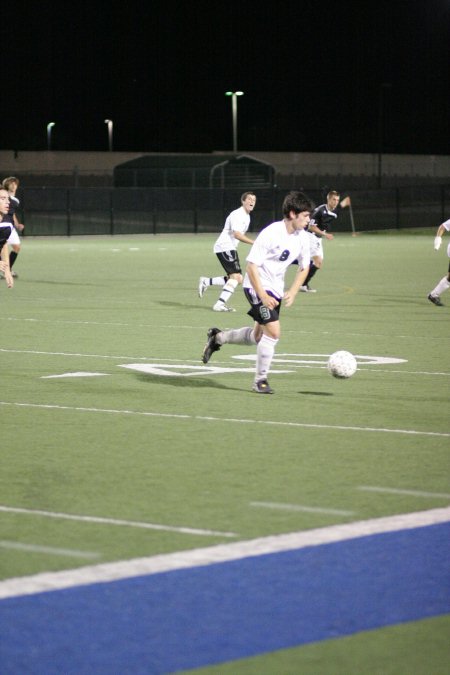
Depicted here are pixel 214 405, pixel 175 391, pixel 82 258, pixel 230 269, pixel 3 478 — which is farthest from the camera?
pixel 82 258

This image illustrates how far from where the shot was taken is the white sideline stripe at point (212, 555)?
602 centimetres

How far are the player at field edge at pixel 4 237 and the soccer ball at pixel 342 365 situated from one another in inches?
240

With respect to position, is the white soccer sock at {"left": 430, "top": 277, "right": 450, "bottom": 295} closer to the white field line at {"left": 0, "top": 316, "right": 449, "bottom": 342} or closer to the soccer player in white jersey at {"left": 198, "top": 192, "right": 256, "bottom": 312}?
the soccer player in white jersey at {"left": 198, "top": 192, "right": 256, "bottom": 312}

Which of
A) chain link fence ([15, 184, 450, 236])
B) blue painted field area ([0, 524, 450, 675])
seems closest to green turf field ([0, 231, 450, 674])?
blue painted field area ([0, 524, 450, 675])

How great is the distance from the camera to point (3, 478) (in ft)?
28.0

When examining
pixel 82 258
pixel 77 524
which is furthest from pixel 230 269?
pixel 82 258

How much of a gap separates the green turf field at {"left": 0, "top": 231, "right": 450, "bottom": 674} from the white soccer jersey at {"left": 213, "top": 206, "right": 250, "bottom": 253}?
47.6 inches

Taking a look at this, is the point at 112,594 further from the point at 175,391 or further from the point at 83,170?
the point at 83,170

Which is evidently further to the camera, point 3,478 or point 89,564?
point 3,478

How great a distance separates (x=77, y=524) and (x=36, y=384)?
5.81 metres

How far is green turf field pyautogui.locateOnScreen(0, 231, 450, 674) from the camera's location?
6.95m

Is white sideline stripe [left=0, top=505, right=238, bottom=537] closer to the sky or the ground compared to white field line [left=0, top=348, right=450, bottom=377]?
closer to the sky

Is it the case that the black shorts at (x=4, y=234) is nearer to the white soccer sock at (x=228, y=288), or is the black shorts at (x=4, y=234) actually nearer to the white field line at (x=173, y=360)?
the white soccer sock at (x=228, y=288)

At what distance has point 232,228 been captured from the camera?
21922 mm
